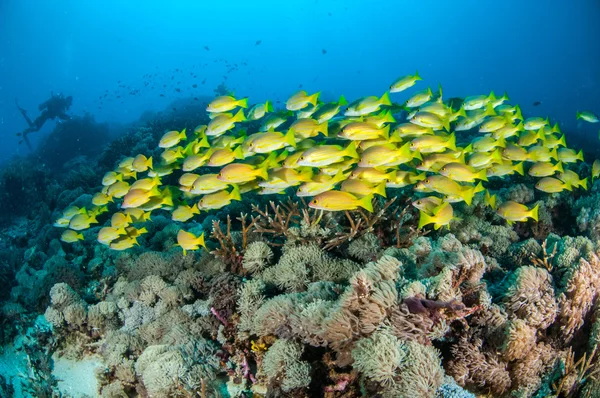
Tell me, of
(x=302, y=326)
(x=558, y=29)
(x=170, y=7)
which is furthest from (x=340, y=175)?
(x=170, y=7)

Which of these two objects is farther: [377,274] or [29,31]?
[29,31]

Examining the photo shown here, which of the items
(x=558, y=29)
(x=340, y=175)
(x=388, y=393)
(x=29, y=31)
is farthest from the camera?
(x=558, y=29)

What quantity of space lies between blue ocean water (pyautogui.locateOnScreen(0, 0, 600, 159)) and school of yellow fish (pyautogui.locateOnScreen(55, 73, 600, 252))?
195 ft

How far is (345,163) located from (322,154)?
0.74 metres

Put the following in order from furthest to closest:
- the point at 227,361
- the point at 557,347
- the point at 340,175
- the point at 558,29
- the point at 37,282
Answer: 1. the point at 558,29
2. the point at 37,282
3. the point at 340,175
4. the point at 227,361
5. the point at 557,347

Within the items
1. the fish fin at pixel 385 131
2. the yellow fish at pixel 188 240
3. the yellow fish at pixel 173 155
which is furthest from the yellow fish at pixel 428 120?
the yellow fish at pixel 173 155

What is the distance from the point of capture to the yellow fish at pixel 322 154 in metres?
4.27

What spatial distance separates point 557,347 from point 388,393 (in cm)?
227

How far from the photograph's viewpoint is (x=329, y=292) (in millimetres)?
3545

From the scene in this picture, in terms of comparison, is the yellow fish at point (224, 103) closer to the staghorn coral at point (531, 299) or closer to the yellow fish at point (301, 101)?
the yellow fish at point (301, 101)

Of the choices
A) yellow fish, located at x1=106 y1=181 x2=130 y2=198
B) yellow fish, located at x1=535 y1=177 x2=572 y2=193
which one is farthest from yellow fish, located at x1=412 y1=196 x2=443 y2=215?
yellow fish, located at x1=106 y1=181 x2=130 y2=198

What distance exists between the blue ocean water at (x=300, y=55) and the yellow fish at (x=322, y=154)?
62772 millimetres

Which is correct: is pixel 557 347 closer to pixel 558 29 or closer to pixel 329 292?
pixel 329 292

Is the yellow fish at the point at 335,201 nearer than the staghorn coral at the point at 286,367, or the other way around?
the staghorn coral at the point at 286,367
